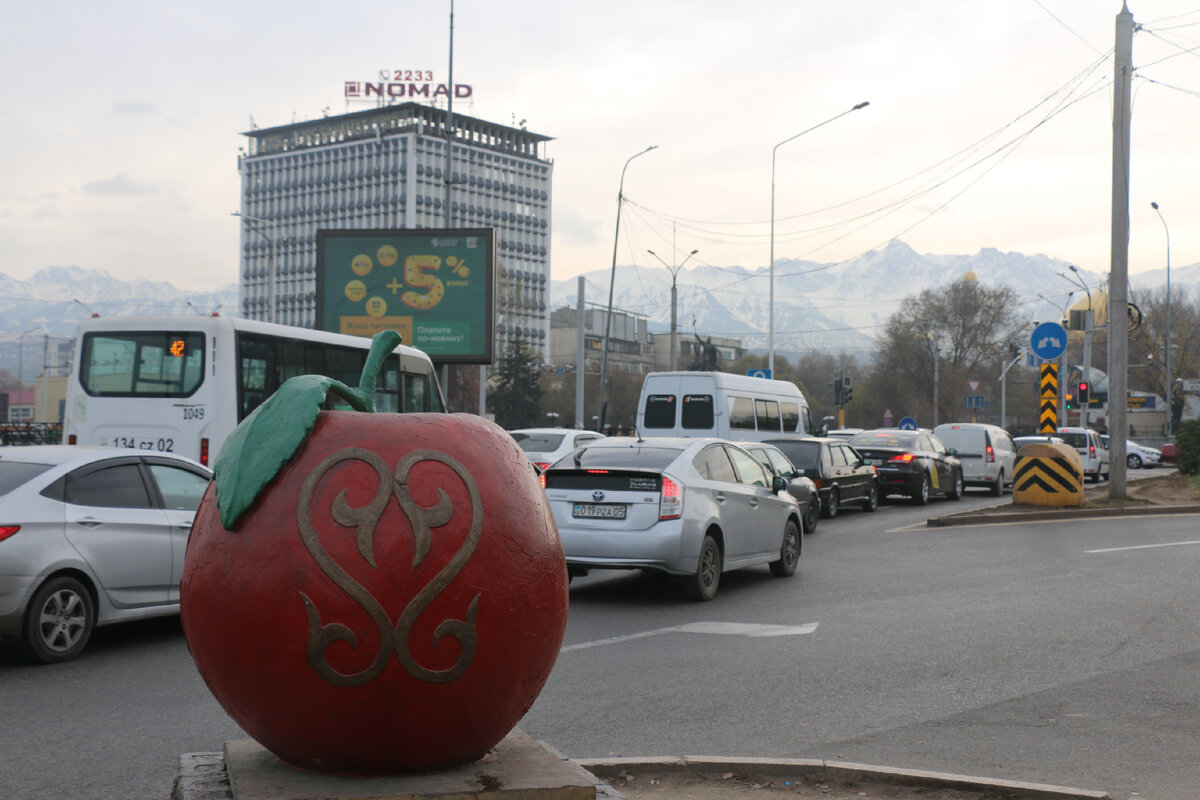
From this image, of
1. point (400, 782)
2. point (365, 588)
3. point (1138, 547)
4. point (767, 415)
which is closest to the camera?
point (365, 588)

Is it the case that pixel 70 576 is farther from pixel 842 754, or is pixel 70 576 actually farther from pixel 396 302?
pixel 396 302

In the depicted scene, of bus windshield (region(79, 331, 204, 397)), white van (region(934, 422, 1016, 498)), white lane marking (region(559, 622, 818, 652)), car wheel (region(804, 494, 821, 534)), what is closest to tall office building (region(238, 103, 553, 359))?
white van (region(934, 422, 1016, 498))

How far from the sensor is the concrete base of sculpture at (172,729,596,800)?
3.30 meters

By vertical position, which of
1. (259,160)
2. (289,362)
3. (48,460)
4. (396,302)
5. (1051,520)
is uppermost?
(259,160)

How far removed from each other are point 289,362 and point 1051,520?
12.3 meters

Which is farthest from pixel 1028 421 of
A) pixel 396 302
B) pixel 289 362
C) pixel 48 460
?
pixel 48 460

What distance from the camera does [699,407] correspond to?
24.1 m

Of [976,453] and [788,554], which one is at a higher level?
[976,453]

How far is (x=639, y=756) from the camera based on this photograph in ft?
18.0

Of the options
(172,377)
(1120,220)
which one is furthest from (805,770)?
(1120,220)

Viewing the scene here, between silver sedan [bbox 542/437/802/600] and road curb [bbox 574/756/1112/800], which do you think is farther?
silver sedan [bbox 542/437/802/600]

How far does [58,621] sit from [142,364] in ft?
28.8

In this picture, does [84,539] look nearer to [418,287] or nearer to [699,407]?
[699,407]

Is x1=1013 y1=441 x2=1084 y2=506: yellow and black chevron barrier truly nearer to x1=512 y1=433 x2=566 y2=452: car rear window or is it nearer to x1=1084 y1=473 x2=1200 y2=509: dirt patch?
x1=1084 y1=473 x2=1200 y2=509: dirt patch
